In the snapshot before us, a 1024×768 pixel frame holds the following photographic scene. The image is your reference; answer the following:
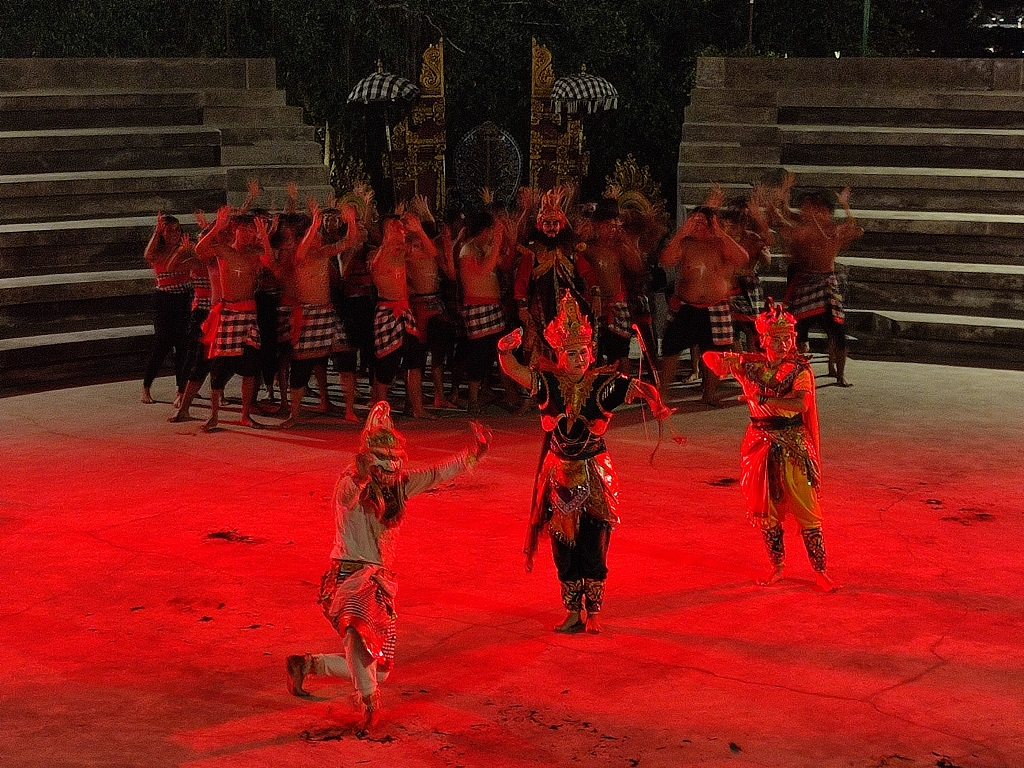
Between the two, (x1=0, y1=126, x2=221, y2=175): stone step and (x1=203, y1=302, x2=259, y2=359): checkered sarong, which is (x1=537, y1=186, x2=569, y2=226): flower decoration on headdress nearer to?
(x1=203, y1=302, x2=259, y2=359): checkered sarong

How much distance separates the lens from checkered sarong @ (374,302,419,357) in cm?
998

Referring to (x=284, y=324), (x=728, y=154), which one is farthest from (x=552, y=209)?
(x=728, y=154)

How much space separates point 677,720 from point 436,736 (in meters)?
0.88

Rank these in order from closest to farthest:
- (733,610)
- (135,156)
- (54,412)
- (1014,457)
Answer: (733,610), (1014,457), (54,412), (135,156)

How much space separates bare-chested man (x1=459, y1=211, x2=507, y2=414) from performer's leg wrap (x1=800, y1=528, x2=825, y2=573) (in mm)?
4178

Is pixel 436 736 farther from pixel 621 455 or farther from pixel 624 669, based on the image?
pixel 621 455

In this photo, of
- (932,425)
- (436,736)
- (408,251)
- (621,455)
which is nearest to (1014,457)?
(932,425)

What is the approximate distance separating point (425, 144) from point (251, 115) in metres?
4.92

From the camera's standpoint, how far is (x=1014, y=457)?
904cm

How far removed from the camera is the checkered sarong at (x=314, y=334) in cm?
988

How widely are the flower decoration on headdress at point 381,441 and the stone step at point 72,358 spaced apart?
24.6ft

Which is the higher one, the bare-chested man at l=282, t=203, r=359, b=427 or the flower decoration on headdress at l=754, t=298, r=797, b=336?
the flower decoration on headdress at l=754, t=298, r=797, b=336

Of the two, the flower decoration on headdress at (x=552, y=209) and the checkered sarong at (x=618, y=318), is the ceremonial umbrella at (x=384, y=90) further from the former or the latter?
the flower decoration on headdress at (x=552, y=209)

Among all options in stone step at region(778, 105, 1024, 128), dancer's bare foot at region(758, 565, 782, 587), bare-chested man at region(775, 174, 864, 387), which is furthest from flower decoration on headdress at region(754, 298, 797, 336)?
stone step at region(778, 105, 1024, 128)
